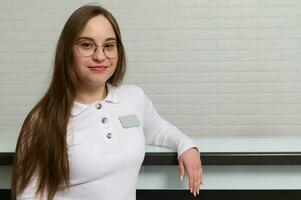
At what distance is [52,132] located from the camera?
1.19 m

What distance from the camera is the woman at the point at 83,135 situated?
1.19 metres

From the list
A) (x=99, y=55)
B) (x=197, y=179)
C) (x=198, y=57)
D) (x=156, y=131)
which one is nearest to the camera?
(x=99, y=55)

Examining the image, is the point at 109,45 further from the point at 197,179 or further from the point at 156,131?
the point at 197,179

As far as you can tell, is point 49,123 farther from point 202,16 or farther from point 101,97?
point 202,16

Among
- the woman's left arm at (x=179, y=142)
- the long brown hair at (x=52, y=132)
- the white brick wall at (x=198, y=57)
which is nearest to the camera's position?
the long brown hair at (x=52, y=132)

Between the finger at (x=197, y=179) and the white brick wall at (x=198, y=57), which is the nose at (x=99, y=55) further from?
the white brick wall at (x=198, y=57)

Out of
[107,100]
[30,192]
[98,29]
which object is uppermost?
[98,29]

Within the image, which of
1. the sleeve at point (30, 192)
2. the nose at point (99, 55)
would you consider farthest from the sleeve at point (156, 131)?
the sleeve at point (30, 192)

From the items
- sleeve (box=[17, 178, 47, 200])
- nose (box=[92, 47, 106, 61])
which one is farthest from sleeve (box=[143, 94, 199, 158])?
sleeve (box=[17, 178, 47, 200])

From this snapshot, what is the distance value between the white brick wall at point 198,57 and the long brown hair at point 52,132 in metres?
1.84

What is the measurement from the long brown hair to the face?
18 millimetres

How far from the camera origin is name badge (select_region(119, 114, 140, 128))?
1.31 metres

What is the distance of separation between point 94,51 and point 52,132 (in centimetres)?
29

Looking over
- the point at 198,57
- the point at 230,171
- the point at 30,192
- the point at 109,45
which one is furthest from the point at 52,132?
the point at 198,57
